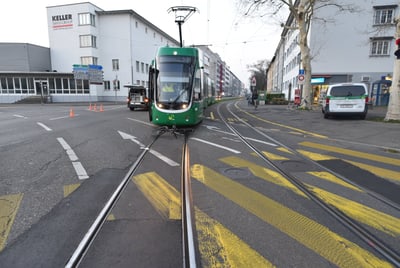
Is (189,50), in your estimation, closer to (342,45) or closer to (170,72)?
(170,72)

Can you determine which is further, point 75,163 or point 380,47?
point 380,47

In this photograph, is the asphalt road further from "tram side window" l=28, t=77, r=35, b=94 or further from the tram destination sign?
"tram side window" l=28, t=77, r=35, b=94

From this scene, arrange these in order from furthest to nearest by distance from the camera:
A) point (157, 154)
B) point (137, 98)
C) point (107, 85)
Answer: point (107, 85) < point (137, 98) < point (157, 154)

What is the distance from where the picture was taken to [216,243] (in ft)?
9.43

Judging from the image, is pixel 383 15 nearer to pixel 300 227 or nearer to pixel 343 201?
pixel 343 201

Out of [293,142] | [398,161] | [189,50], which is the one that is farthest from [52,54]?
[398,161]

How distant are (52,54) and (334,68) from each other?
A: 49120 mm

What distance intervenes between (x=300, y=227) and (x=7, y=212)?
4159mm

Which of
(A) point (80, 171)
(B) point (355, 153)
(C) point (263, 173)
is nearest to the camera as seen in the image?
(C) point (263, 173)

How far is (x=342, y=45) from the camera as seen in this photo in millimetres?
30328

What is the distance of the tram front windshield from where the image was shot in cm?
991

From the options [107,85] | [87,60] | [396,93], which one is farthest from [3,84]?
[396,93]

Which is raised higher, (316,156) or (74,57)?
(74,57)

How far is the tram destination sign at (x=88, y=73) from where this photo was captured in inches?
1511
